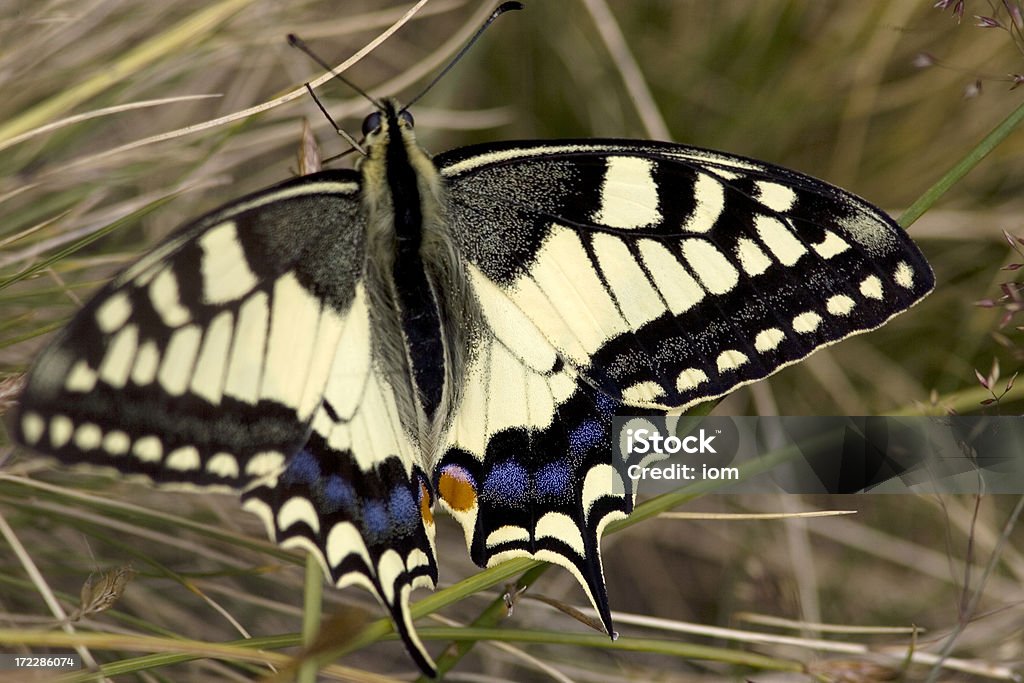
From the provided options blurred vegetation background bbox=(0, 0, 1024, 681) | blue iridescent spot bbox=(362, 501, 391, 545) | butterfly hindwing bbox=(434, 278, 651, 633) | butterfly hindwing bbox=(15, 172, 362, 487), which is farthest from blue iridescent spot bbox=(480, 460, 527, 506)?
blurred vegetation background bbox=(0, 0, 1024, 681)

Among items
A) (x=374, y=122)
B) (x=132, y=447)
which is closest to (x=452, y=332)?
(x=374, y=122)

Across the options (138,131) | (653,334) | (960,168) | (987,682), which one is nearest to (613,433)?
(653,334)

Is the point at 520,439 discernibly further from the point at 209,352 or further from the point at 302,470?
the point at 209,352

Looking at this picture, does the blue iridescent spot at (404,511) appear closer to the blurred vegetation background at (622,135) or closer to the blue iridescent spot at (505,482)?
the blue iridescent spot at (505,482)

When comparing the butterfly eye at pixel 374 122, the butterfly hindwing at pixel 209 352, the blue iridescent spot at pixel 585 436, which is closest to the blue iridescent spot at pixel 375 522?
the butterfly hindwing at pixel 209 352

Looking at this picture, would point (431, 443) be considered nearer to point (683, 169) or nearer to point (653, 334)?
point (653, 334)

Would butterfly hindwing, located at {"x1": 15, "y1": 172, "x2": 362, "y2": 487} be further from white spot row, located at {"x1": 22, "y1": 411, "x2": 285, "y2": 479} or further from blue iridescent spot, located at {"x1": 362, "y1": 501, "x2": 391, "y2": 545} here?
blue iridescent spot, located at {"x1": 362, "y1": 501, "x2": 391, "y2": 545}
